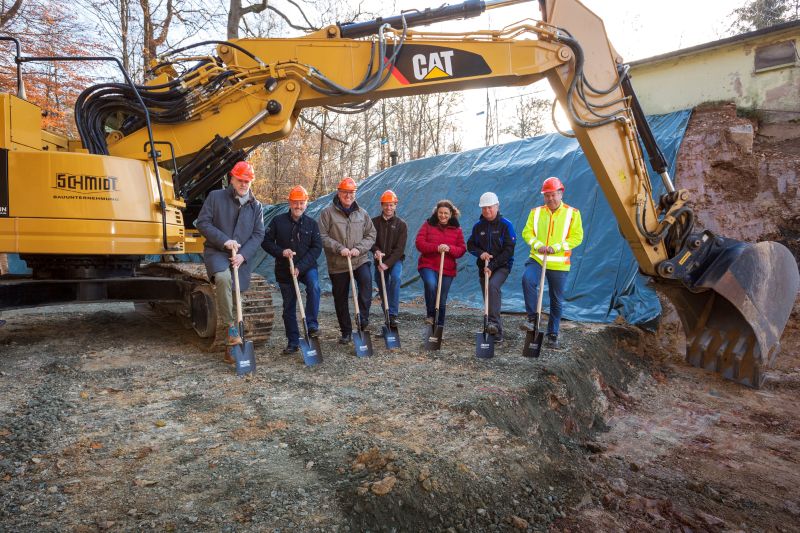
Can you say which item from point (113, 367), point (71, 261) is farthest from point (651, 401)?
point (71, 261)

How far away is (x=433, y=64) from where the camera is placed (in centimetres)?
477

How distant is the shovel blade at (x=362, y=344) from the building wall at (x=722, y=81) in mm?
6309

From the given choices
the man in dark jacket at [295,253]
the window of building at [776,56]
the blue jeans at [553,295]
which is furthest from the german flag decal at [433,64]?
the window of building at [776,56]

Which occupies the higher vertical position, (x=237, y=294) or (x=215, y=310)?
(x=237, y=294)

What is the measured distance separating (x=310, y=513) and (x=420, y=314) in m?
5.70

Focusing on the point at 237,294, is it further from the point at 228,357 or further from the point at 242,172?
the point at 242,172

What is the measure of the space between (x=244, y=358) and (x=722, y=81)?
309 inches

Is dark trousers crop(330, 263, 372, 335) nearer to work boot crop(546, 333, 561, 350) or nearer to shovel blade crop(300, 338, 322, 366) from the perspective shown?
shovel blade crop(300, 338, 322, 366)

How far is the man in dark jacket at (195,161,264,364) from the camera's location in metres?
4.75

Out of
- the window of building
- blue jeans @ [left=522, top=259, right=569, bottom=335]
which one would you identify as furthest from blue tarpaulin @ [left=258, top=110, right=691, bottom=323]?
blue jeans @ [left=522, top=259, right=569, bottom=335]

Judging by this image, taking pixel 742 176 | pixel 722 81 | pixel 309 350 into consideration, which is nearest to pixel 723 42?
pixel 722 81

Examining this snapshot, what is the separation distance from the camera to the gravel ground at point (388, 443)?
2451 millimetres

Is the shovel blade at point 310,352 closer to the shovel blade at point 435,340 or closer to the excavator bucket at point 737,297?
the shovel blade at point 435,340

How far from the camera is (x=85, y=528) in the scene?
2.20m
